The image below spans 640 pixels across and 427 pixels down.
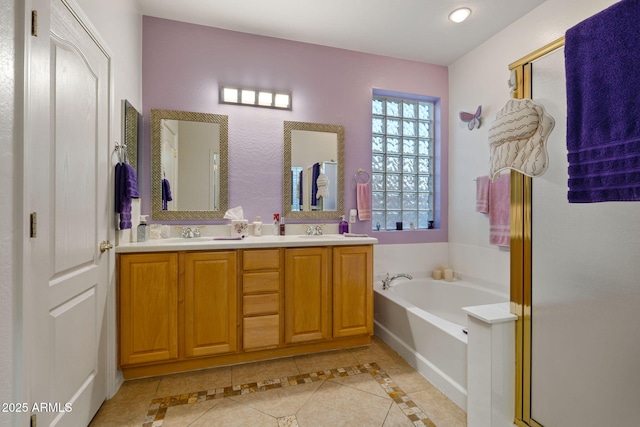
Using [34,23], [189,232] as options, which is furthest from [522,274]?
[189,232]

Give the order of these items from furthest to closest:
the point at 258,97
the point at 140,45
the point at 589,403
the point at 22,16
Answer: the point at 258,97, the point at 140,45, the point at 589,403, the point at 22,16

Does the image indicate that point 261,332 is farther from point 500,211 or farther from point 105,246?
point 500,211

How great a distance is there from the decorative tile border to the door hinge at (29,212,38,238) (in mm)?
1163

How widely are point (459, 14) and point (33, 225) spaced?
304cm

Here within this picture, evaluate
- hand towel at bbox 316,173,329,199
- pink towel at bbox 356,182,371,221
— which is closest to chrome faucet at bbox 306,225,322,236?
hand towel at bbox 316,173,329,199

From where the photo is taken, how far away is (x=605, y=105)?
949 millimetres

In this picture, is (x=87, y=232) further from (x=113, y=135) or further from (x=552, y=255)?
(x=552, y=255)

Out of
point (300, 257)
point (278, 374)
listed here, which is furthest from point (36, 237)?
point (278, 374)

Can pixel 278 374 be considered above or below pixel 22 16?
below

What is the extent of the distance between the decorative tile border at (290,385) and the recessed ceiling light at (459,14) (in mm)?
2840

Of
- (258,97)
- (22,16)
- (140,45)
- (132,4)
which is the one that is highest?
(132,4)

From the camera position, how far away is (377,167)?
3.18 meters

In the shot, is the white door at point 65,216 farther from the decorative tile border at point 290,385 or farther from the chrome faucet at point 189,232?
the chrome faucet at point 189,232

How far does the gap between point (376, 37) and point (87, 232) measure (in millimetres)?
2744
